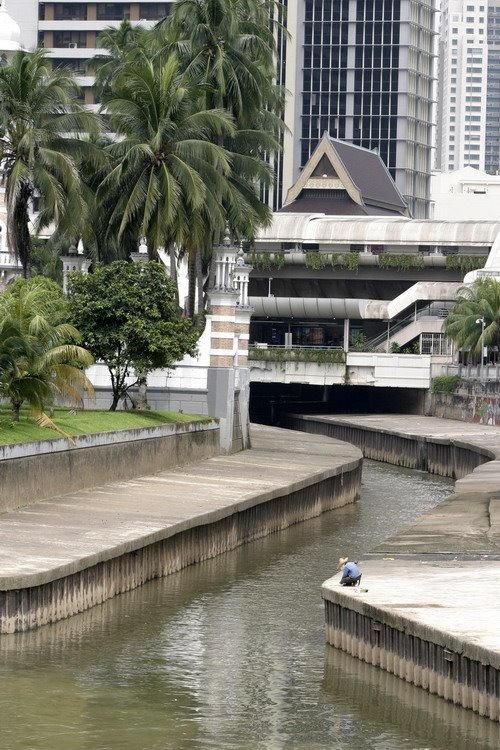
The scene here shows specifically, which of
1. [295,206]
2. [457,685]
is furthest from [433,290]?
[457,685]

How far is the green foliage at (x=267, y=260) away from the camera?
12194 centimetres

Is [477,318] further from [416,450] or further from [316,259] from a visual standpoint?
[416,450]

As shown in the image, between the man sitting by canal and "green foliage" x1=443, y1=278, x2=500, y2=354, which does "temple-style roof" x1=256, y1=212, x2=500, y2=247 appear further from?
the man sitting by canal

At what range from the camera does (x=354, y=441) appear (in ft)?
318

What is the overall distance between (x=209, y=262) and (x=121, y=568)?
153 ft

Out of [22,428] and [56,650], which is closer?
[56,650]

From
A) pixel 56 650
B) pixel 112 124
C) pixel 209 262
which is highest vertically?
pixel 112 124

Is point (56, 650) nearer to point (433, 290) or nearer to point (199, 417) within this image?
point (199, 417)

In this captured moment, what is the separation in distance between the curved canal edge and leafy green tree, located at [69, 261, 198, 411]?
1411 centimetres

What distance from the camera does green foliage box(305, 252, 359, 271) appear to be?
122m

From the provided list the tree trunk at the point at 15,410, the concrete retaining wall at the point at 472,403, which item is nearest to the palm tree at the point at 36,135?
the tree trunk at the point at 15,410

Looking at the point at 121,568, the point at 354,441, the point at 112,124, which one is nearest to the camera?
the point at 121,568

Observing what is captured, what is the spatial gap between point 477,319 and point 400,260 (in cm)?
1729

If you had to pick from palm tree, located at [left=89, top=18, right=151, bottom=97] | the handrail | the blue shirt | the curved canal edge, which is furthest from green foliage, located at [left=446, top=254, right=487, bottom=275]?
the blue shirt
